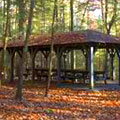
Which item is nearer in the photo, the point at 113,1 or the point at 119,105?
the point at 119,105

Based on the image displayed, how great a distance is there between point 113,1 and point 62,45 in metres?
11.0

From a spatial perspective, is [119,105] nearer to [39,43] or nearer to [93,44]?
[93,44]

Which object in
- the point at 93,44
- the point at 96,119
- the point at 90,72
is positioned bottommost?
the point at 96,119

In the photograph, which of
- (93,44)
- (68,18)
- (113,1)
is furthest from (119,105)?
(68,18)

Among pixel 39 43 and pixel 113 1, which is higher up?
pixel 113 1

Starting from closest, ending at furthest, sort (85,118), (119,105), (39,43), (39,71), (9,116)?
1. (9,116)
2. (85,118)
3. (119,105)
4. (39,43)
5. (39,71)

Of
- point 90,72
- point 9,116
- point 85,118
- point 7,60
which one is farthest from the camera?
point 7,60

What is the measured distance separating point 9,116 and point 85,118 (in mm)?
2332

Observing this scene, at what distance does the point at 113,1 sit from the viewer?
90.7ft

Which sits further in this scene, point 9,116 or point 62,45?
point 62,45

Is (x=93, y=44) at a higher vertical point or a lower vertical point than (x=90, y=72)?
higher

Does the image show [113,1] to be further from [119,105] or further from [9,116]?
[9,116]

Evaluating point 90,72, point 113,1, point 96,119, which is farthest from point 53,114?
point 113,1

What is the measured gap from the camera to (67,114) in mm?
9547
